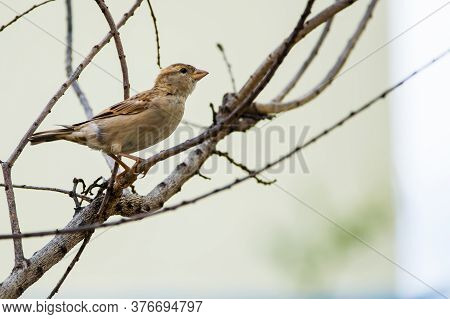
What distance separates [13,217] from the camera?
3285mm

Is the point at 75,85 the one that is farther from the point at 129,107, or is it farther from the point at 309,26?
the point at 309,26

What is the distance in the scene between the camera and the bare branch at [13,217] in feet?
10.7

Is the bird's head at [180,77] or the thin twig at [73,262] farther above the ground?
the bird's head at [180,77]

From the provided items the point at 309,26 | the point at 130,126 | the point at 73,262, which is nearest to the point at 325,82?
the point at 309,26

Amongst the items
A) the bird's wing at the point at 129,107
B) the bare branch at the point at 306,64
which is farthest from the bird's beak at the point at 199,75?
the bare branch at the point at 306,64

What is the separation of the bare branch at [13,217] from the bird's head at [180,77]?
2.47 meters

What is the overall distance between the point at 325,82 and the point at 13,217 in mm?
1810

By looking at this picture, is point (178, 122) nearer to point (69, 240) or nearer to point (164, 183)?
point (164, 183)

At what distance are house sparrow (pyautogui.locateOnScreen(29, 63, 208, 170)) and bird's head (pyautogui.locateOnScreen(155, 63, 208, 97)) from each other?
0.13m

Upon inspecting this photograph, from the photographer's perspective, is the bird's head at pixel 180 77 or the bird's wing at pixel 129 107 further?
the bird's head at pixel 180 77

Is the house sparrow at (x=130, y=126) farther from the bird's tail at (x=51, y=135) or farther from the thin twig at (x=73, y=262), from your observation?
the thin twig at (x=73, y=262)

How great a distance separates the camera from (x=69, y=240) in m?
3.53
